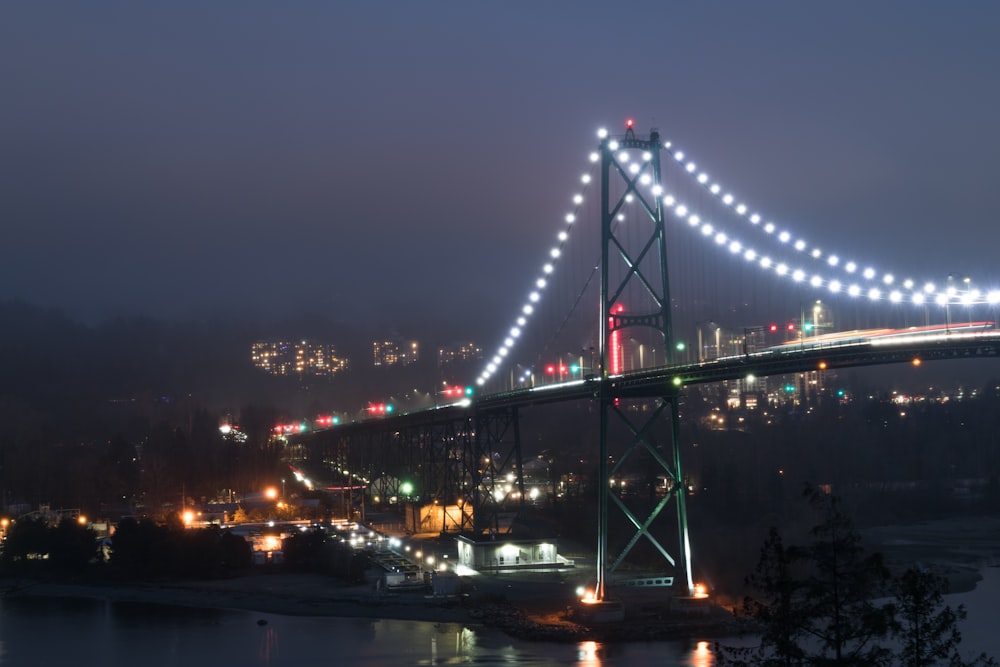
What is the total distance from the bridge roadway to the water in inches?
171

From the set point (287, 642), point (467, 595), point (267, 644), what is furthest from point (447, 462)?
point (267, 644)

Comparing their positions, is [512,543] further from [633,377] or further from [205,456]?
[205,456]

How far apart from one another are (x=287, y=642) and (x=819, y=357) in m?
10.7

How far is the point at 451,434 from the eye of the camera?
37.1 meters

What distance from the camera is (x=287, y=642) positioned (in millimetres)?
21250

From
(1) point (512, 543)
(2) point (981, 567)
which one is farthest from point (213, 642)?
(2) point (981, 567)

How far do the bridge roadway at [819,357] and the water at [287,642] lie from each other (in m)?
4.34

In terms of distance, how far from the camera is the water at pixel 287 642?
18672 millimetres

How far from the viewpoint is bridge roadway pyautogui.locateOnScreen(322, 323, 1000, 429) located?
55.2 ft

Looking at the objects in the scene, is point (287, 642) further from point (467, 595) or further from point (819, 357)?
point (819, 357)

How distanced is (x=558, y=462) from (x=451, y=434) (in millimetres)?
23036

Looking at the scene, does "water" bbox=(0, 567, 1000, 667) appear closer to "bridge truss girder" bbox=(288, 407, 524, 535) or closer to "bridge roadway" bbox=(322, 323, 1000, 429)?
"bridge roadway" bbox=(322, 323, 1000, 429)

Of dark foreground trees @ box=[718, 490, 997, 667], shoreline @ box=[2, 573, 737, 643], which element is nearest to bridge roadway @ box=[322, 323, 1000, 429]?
shoreline @ box=[2, 573, 737, 643]

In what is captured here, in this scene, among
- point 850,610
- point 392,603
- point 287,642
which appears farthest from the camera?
point 392,603
